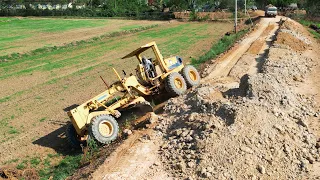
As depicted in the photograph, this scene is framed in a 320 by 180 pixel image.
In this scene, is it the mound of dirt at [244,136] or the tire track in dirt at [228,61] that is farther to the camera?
the tire track in dirt at [228,61]

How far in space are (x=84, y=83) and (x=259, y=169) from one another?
13.6 metres

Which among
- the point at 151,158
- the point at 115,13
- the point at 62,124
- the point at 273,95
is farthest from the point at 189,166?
the point at 115,13

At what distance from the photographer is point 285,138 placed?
989 centimetres

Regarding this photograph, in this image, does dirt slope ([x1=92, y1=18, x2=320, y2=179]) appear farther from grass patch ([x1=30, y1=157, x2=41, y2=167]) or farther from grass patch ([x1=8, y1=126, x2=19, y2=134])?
grass patch ([x1=8, y1=126, x2=19, y2=134])

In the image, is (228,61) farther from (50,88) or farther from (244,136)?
(244,136)

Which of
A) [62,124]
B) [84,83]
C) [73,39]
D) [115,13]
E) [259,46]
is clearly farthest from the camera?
[115,13]

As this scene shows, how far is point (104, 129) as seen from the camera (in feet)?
41.1

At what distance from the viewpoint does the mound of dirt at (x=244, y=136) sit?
9102 mm

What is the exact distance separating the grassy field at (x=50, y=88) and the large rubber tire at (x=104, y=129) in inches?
60.1

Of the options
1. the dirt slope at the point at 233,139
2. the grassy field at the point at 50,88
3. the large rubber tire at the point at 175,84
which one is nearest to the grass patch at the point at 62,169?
the grassy field at the point at 50,88

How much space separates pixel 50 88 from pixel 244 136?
13.1m

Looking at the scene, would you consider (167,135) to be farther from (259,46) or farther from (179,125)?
(259,46)

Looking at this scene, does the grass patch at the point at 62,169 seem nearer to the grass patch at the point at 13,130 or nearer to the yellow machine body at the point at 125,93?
the yellow machine body at the point at 125,93

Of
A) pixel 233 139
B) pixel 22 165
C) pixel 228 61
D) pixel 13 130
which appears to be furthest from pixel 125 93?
pixel 228 61
